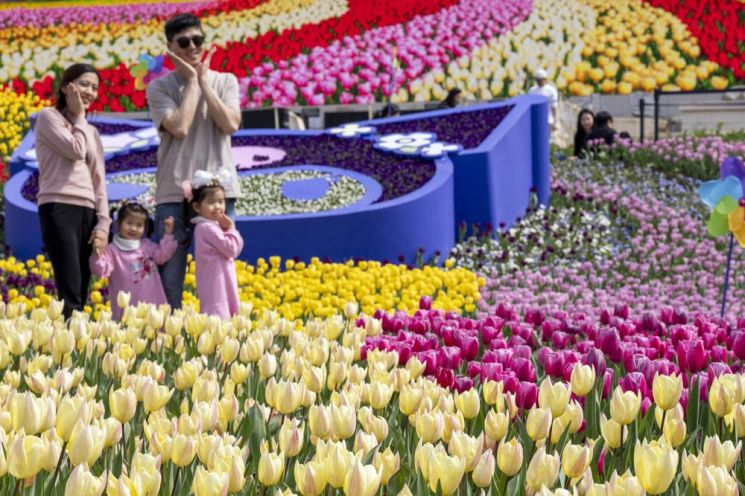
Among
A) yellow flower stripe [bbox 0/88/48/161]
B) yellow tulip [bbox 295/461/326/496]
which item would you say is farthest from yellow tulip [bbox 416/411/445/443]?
Answer: yellow flower stripe [bbox 0/88/48/161]

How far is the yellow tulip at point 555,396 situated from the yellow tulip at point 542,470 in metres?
0.42

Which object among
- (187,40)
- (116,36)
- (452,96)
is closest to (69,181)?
(187,40)

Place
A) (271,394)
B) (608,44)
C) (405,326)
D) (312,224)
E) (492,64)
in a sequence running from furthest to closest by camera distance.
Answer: (608,44)
(492,64)
(312,224)
(405,326)
(271,394)

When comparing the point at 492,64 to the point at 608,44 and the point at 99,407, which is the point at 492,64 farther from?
the point at 99,407

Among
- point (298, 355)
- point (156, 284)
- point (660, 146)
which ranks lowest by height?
point (660, 146)

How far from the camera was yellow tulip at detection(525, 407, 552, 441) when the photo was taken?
7.40 ft

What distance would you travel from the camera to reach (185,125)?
19.4ft

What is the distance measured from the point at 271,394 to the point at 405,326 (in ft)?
6.08

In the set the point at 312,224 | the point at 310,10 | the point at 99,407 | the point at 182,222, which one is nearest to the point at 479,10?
the point at 310,10

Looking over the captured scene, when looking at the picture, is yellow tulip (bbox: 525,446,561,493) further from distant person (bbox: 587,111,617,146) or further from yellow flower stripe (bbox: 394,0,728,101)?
yellow flower stripe (bbox: 394,0,728,101)

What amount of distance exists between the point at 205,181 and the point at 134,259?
631 millimetres

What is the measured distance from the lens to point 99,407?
267cm

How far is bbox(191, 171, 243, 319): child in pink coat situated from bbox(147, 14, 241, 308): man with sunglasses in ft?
0.43

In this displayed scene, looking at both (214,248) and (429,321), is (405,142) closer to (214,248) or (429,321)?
(214,248)
